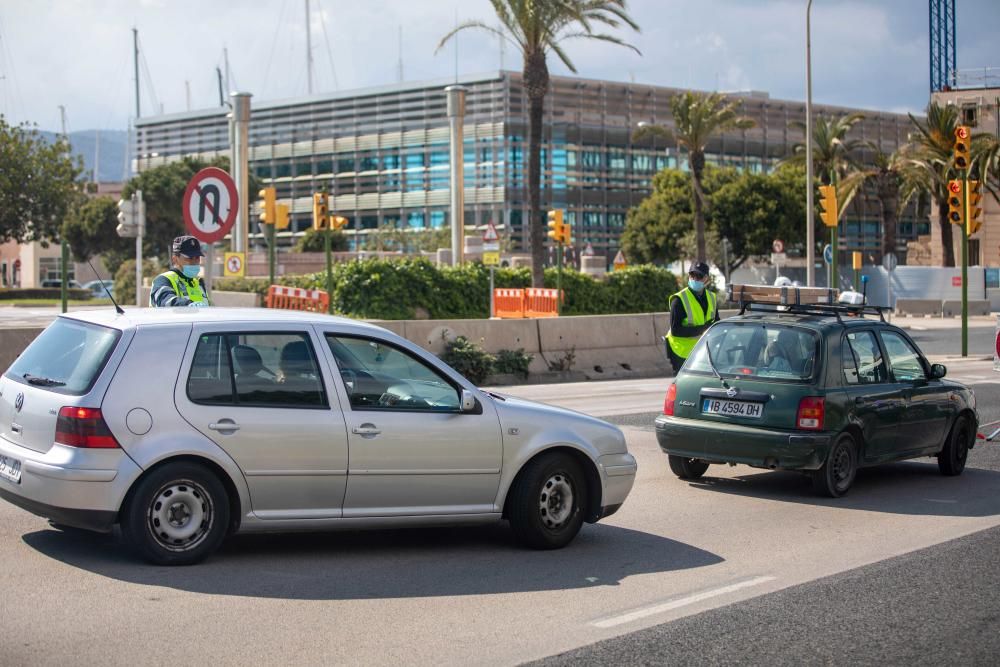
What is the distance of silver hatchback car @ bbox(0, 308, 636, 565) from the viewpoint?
655cm

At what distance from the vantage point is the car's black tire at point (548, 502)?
7.57 meters

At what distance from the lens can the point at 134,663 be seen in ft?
16.8

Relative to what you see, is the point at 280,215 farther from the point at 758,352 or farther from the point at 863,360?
the point at 863,360

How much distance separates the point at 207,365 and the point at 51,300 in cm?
5541

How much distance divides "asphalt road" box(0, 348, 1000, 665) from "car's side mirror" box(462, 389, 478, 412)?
917 mm

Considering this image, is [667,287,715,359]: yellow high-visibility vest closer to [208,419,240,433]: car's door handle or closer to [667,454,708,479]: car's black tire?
A: [667,454,708,479]: car's black tire

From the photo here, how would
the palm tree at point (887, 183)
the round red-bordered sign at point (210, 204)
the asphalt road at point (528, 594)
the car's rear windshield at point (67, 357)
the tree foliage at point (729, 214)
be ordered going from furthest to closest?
the tree foliage at point (729, 214)
the palm tree at point (887, 183)
the round red-bordered sign at point (210, 204)
the car's rear windshield at point (67, 357)
the asphalt road at point (528, 594)

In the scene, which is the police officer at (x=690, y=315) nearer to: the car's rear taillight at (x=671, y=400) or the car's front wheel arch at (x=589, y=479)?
the car's rear taillight at (x=671, y=400)

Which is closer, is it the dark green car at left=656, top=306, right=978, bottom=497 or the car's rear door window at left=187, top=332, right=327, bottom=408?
the car's rear door window at left=187, top=332, right=327, bottom=408

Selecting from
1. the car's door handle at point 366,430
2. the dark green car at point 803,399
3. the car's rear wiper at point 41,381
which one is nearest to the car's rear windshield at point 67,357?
the car's rear wiper at point 41,381

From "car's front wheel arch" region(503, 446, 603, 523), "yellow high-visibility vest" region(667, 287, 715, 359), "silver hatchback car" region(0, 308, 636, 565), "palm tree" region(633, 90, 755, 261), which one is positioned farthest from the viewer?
"palm tree" region(633, 90, 755, 261)

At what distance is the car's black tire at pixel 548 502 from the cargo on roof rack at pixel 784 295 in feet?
12.3

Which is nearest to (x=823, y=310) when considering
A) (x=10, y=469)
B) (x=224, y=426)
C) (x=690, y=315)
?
(x=690, y=315)

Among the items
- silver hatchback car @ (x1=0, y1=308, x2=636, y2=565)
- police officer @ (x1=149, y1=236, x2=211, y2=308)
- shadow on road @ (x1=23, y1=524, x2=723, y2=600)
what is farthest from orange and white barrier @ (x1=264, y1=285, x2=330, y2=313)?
silver hatchback car @ (x1=0, y1=308, x2=636, y2=565)
